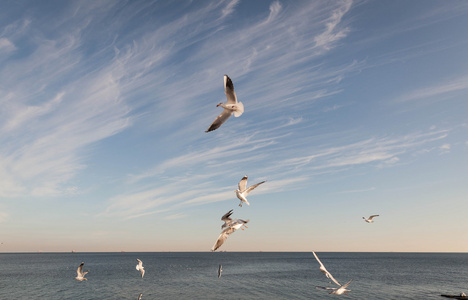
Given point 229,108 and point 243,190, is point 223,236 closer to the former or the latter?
point 243,190

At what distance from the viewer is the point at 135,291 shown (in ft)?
186

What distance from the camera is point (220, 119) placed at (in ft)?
32.4

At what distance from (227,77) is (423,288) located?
71429mm

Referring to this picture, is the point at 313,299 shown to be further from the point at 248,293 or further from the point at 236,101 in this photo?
the point at 236,101

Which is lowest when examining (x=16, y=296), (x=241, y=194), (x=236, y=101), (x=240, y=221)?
(x=16, y=296)

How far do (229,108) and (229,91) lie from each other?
55cm

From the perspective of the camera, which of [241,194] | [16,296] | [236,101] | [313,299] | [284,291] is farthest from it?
[284,291]

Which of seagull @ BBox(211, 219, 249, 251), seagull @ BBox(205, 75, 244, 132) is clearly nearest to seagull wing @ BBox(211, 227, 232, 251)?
seagull @ BBox(211, 219, 249, 251)

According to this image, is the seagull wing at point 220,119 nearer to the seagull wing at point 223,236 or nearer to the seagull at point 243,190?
the seagull at point 243,190

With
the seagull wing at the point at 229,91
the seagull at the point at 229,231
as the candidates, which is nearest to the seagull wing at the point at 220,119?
the seagull wing at the point at 229,91


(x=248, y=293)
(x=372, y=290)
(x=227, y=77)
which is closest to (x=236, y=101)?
(x=227, y=77)

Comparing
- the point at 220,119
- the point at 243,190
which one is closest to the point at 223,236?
the point at 243,190

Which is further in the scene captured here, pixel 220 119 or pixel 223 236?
pixel 220 119

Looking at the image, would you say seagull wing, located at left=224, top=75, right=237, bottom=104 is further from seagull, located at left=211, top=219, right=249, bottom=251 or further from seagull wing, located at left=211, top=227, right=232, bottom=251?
seagull wing, located at left=211, top=227, right=232, bottom=251
